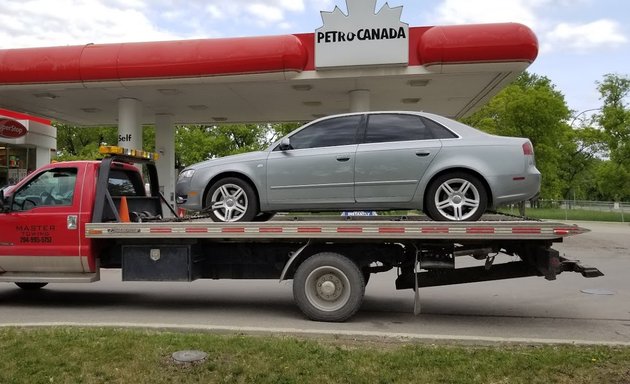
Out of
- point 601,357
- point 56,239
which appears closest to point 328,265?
point 601,357

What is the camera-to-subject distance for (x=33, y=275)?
7.32m

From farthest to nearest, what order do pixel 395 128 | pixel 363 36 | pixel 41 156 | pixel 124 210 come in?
pixel 41 156 → pixel 363 36 → pixel 124 210 → pixel 395 128

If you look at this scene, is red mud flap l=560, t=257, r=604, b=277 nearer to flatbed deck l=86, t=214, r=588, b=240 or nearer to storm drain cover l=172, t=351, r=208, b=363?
flatbed deck l=86, t=214, r=588, b=240

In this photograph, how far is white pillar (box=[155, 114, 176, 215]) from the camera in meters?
18.9

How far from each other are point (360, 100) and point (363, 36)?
2.60 m

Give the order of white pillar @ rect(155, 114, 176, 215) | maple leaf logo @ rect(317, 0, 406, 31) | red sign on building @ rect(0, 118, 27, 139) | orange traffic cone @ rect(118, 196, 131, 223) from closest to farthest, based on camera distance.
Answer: orange traffic cone @ rect(118, 196, 131, 223)
maple leaf logo @ rect(317, 0, 406, 31)
white pillar @ rect(155, 114, 176, 215)
red sign on building @ rect(0, 118, 27, 139)

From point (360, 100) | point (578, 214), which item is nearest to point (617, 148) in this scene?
point (578, 214)

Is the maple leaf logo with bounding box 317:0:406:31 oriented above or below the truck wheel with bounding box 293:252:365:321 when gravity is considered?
above

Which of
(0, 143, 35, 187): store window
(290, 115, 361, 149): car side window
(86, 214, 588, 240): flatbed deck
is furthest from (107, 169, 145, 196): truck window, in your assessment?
(0, 143, 35, 187): store window

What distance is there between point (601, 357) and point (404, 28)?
997 cm

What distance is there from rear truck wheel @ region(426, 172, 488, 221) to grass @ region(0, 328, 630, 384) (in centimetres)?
191

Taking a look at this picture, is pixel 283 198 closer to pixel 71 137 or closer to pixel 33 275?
pixel 33 275

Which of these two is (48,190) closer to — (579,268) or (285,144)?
(285,144)

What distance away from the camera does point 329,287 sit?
6.57 m
